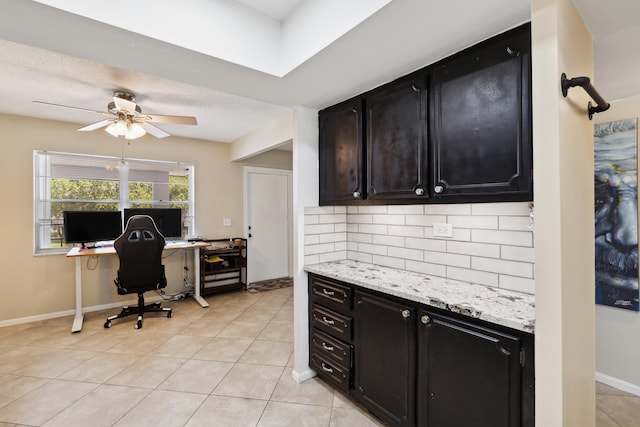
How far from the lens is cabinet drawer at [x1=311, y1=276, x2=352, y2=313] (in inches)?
77.8

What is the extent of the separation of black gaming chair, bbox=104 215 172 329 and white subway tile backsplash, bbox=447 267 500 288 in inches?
129

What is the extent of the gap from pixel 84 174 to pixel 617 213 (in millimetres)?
5614

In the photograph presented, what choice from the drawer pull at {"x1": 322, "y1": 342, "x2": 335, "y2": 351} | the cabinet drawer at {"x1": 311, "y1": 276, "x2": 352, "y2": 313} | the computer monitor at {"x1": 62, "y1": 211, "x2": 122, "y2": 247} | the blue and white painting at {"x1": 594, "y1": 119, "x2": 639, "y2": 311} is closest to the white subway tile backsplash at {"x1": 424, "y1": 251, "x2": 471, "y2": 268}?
the cabinet drawer at {"x1": 311, "y1": 276, "x2": 352, "y2": 313}

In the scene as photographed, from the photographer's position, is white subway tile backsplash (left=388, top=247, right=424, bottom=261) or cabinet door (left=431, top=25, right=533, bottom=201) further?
Result: white subway tile backsplash (left=388, top=247, right=424, bottom=261)

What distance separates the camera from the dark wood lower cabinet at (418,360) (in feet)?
3.92

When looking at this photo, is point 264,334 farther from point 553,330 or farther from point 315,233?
point 553,330

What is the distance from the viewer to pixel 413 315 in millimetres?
1563

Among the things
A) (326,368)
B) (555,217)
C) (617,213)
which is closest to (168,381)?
(326,368)

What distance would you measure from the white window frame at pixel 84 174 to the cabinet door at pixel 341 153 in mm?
3011

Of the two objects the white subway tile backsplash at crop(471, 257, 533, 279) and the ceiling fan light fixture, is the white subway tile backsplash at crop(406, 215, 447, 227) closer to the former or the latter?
the white subway tile backsplash at crop(471, 257, 533, 279)

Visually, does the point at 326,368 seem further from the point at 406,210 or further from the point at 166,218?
the point at 166,218

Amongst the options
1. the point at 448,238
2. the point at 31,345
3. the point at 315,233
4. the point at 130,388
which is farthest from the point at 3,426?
the point at 448,238

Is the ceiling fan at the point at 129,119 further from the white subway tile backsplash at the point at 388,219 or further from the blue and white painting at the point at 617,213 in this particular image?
the blue and white painting at the point at 617,213

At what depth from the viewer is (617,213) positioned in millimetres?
2164
